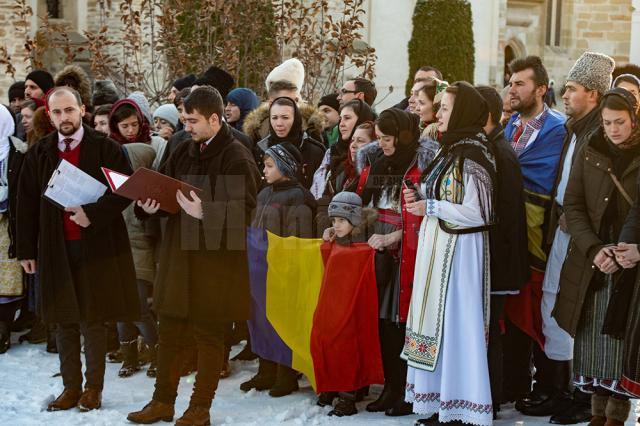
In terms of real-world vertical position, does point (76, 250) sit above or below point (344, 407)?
above

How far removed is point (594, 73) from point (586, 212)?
1.07 m

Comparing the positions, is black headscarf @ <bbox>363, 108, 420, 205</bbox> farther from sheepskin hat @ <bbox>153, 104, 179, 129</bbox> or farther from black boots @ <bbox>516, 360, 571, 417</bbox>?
sheepskin hat @ <bbox>153, 104, 179, 129</bbox>

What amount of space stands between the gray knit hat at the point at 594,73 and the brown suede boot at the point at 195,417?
3.21 meters

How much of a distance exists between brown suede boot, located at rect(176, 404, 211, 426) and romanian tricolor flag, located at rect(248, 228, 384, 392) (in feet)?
2.68

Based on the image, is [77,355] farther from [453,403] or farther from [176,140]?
[453,403]

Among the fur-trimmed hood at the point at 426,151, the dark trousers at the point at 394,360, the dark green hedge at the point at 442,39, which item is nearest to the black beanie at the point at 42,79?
the fur-trimmed hood at the point at 426,151

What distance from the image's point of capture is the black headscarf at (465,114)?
575 cm

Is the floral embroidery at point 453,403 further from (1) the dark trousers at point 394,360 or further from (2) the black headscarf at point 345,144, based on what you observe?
(2) the black headscarf at point 345,144

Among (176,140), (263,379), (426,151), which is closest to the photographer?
(426,151)

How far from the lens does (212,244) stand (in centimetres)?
583

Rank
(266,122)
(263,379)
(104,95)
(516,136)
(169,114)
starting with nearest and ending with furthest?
(516,136)
(263,379)
(266,122)
(169,114)
(104,95)

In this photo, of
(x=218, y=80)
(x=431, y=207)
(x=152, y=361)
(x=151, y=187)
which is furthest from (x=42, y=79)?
(x=431, y=207)

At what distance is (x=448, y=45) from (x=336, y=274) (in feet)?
57.3

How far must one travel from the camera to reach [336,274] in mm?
6375
